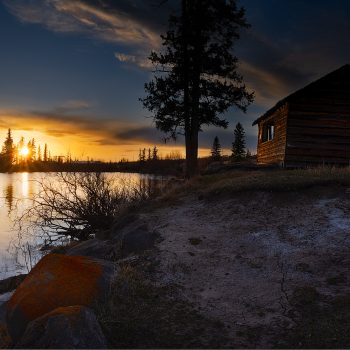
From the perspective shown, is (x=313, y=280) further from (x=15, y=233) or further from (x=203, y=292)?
(x=15, y=233)

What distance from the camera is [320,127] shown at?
21.0 metres

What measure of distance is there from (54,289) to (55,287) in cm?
4

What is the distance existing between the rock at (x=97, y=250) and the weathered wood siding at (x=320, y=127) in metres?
12.4

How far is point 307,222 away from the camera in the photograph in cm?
1046

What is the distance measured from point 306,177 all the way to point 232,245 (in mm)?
4979

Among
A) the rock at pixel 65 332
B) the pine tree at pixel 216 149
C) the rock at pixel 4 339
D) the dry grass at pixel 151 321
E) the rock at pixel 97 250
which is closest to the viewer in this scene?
the rock at pixel 65 332

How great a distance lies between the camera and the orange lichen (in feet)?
19.6

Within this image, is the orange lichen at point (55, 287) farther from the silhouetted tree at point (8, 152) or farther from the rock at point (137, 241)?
the silhouetted tree at point (8, 152)

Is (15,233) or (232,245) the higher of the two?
(232,245)

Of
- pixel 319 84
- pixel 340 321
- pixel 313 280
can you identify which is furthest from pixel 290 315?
pixel 319 84

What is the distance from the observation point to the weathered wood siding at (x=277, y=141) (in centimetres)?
2152

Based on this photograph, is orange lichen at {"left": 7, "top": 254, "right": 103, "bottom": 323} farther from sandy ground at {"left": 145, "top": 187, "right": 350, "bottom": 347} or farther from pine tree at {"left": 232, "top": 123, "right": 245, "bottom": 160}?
pine tree at {"left": 232, "top": 123, "right": 245, "bottom": 160}

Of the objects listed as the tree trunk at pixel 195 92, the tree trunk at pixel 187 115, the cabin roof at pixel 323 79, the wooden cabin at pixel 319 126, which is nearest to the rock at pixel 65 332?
the tree trunk at pixel 195 92

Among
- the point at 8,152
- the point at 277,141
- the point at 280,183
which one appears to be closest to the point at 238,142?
the point at 277,141
